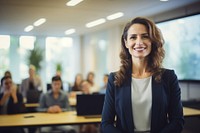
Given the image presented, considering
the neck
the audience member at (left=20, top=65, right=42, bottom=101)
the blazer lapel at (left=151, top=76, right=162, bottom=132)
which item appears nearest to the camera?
the blazer lapel at (left=151, top=76, right=162, bottom=132)

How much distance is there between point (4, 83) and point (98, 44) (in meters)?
4.95

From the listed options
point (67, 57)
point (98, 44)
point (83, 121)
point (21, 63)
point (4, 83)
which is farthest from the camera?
point (67, 57)

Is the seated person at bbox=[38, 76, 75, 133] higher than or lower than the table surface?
higher

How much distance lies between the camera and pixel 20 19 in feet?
11.6

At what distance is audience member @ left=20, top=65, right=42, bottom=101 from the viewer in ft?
18.6

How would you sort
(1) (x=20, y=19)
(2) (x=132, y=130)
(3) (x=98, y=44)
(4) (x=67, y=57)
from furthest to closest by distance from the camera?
(4) (x=67, y=57), (3) (x=98, y=44), (1) (x=20, y=19), (2) (x=132, y=130)

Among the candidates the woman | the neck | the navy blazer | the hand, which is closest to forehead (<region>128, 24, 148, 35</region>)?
the woman

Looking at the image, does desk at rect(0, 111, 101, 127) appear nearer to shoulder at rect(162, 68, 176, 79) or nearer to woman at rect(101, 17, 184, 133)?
woman at rect(101, 17, 184, 133)

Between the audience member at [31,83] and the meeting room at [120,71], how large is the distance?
0.02m

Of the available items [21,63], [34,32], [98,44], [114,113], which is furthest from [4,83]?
[98,44]

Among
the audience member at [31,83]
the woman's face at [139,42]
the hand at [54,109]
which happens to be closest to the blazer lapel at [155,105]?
the woman's face at [139,42]

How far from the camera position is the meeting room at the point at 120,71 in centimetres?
159

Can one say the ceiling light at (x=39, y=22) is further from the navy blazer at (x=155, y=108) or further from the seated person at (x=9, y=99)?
the navy blazer at (x=155, y=108)

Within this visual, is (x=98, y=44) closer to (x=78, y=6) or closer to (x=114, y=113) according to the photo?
(x=78, y=6)
